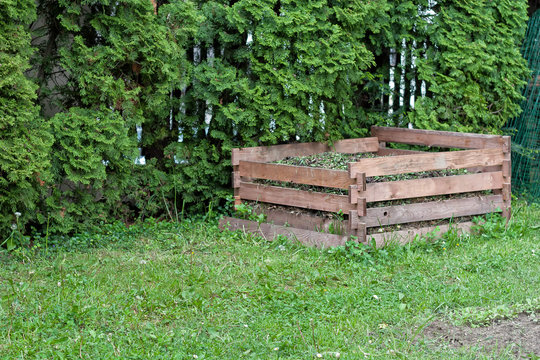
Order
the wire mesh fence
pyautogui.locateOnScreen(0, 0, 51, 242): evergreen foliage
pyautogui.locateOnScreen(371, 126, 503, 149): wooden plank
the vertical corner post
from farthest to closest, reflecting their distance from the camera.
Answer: the wire mesh fence, pyautogui.locateOnScreen(371, 126, 503, 149): wooden plank, the vertical corner post, pyautogui.locateOnScreen(0, 0, 51, 242): evergreen foliage

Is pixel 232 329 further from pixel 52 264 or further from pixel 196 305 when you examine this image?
pixel 52 264

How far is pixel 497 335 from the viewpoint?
3914 millimetres

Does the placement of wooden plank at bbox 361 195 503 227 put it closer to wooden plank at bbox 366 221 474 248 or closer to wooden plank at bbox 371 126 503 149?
wooden plank at bbox 366 221 474 248

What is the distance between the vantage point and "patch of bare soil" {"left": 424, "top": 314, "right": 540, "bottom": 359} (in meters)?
3.71

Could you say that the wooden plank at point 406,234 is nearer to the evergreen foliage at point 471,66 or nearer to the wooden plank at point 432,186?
the wooden plank at point 432,186

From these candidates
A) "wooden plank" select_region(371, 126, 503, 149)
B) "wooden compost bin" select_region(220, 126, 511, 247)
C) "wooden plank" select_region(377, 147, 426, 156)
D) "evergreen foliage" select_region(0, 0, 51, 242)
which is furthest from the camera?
"wooden plank" select_region(377, 147, 426, 156)

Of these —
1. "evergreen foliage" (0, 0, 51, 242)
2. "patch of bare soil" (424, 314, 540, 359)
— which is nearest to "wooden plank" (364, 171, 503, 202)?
"patch of bare soil" (424, 314, 540, 359)

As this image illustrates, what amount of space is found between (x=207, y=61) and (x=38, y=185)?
2.19 meters

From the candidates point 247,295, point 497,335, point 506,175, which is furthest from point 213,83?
point 497,335

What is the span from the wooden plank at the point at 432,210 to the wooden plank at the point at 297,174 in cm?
38

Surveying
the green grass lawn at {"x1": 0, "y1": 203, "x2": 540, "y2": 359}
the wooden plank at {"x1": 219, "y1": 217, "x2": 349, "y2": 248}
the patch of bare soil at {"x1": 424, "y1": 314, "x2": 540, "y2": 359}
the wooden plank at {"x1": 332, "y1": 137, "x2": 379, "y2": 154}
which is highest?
the wooden plank at {"x1": 332, "y1": 137, "x2": 379, "y2": 154}

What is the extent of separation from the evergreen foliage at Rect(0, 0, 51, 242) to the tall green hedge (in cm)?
2

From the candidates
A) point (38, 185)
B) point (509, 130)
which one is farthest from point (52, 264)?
point (509, 130)

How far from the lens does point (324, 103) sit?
7.20 m
